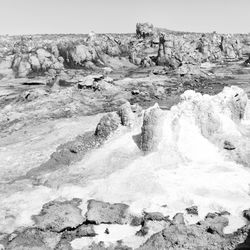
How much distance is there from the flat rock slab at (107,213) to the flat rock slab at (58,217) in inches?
23.9

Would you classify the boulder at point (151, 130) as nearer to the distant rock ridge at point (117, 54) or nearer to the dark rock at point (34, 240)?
the dark rock at point (34, 240)

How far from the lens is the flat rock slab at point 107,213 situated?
21.6 meters

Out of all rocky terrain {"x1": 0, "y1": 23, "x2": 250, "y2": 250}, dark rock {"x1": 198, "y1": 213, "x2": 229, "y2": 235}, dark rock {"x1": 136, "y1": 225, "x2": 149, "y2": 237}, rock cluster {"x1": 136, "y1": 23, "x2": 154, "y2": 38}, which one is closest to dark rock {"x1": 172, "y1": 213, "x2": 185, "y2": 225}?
rocky terrain {"x1": 0, "y1": 23, "x2": 250, "y2": 250}

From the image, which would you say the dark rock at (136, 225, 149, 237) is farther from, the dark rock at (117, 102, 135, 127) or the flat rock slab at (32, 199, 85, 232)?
the dark rock at (117, 102, 135, 127)

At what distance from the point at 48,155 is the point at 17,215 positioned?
9.61m

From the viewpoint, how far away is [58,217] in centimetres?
2159

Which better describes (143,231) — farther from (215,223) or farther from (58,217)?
(58,217)

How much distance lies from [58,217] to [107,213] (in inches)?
103

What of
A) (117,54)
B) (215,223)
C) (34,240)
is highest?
(117,54)

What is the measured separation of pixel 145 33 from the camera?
135 meters

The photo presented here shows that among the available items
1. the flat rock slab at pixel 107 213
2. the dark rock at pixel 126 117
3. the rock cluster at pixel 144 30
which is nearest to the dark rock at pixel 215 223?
the flat rock slab at pixel 107 213

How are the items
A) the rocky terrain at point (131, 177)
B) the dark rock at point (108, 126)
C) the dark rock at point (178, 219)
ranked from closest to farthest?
the rocky terrain at point (131, 177) → the dark rock at point (178, 219) → the dark rock at point (108, 126)

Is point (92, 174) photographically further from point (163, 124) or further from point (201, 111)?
point (201, 111)

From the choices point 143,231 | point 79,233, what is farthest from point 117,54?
point 143,231
